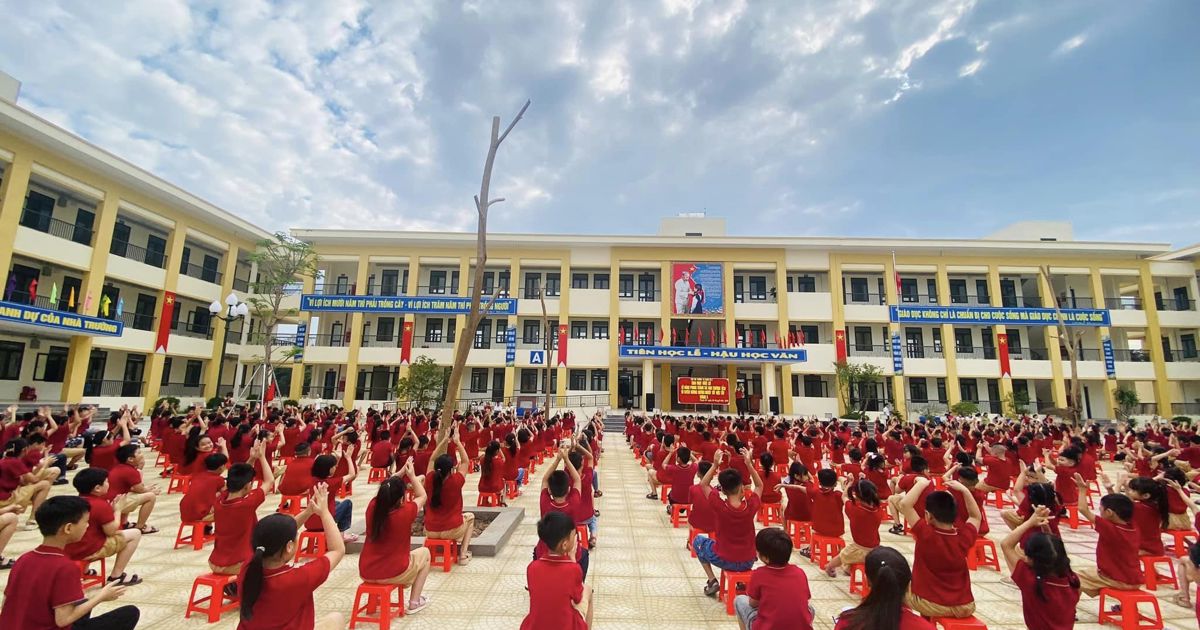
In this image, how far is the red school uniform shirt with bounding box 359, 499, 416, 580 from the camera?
13.2 feet

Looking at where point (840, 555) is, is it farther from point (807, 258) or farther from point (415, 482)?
point (807, 258)

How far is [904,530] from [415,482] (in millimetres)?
7059

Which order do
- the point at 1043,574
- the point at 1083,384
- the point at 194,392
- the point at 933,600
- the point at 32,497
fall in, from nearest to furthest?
the point at 1043,574, the point at 933,600, the point at 32,497, the point at 194,392, the point at 1083,384

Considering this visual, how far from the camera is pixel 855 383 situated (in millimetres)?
29312

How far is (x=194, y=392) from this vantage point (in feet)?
87.9

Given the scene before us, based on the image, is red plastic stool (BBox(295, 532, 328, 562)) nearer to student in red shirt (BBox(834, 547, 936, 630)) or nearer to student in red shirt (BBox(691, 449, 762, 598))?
student in red shirt (BBox(691, 449, 762, 598))

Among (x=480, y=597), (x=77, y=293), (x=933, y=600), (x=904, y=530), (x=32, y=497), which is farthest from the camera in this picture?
(x=77, y=293)

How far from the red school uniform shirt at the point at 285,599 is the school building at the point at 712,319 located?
2329 cm

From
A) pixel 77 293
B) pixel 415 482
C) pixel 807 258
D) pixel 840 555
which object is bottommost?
pixel 840 555

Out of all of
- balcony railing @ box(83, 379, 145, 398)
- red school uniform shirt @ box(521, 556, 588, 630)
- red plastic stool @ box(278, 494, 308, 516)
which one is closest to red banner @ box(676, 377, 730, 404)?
red plastic stool @ box(278, 494, 308, 516)

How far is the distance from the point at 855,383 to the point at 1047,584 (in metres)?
29.1

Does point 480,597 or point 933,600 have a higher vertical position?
point 933,600

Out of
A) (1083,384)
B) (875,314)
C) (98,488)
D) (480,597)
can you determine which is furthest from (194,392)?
(1083,384)

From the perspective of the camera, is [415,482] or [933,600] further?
[415,482]
